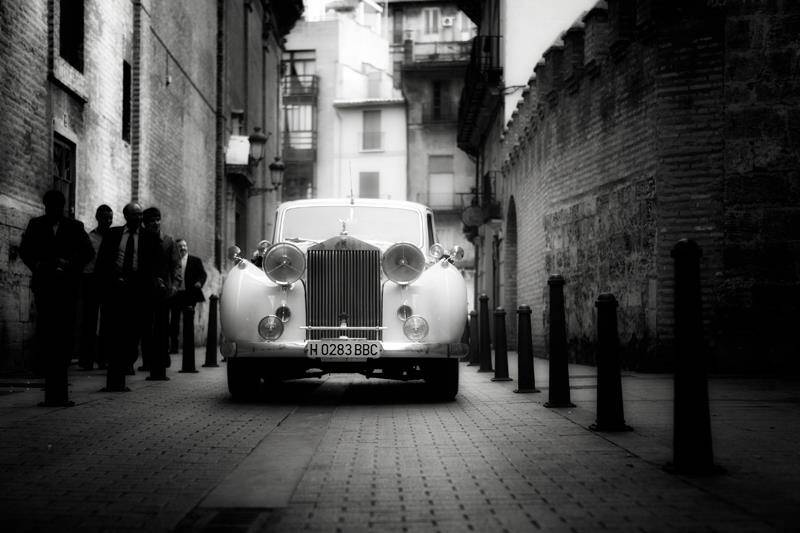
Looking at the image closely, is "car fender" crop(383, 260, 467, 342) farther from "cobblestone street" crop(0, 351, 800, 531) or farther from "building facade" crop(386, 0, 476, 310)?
"building facade" crop(386, 0, 476, 310)

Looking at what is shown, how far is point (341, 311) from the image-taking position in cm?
823

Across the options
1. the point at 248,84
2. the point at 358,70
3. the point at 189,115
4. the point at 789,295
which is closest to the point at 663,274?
the point at 789,295

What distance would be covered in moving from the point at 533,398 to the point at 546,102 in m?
9.42

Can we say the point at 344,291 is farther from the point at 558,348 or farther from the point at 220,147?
the point at 220,147

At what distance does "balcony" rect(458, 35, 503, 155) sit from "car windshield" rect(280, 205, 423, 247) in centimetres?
1550

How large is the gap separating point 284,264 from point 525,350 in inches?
103

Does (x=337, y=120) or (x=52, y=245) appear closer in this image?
(x=52, y=245)

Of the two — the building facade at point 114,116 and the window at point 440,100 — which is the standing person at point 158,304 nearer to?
the building facade at point 114,116

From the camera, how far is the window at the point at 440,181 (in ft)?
156

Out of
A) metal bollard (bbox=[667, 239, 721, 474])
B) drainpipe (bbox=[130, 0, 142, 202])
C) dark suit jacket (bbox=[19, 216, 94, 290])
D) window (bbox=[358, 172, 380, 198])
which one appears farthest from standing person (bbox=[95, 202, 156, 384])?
window (bbox=[358, 172, 380, 198])

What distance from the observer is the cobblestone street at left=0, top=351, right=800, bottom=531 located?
12.5ft

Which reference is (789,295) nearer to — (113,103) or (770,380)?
(770,380)

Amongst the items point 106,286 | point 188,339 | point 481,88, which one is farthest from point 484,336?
point 481,88

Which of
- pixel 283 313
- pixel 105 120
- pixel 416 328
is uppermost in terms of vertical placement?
pixel 105 120
